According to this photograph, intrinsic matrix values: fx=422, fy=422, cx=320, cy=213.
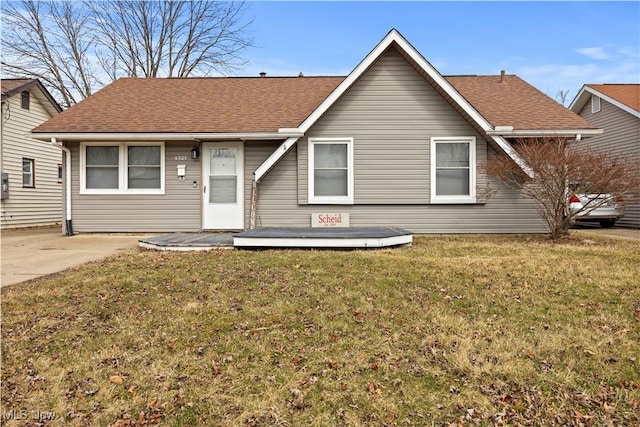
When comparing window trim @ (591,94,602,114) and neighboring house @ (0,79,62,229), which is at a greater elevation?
window trim @ (591,94,602,114)

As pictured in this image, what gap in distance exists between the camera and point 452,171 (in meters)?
11.0

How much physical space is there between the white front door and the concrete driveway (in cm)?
203

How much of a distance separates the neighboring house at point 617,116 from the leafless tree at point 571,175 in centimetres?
646

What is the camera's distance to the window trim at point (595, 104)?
17500 mm

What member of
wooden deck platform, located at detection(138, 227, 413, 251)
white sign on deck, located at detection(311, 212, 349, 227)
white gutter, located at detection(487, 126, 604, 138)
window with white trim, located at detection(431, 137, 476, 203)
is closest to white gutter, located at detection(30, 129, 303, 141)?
white sign on deck, located at detection(311, 212, 349, 227)

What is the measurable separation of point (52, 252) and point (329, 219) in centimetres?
619

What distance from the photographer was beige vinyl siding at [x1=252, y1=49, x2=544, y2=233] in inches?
424

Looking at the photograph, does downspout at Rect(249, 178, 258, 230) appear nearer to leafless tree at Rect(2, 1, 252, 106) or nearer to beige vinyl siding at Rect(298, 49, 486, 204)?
beige vinyl siding at Rect(298, 49, 486, 204)

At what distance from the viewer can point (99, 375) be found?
330cm

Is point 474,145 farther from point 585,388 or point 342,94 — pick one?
point 585,388

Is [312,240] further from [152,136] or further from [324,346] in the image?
A: [152,136]

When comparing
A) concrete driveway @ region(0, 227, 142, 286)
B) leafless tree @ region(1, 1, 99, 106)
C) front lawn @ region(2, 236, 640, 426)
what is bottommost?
front lawn @ region(2, 236, 640, 426)

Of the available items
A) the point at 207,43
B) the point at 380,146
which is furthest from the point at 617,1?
the point at 207,43

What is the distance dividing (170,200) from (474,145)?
321 inches
